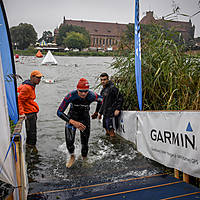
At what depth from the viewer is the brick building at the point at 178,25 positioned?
578 centimetres

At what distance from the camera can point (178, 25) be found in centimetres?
585

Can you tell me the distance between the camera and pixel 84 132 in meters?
5.12

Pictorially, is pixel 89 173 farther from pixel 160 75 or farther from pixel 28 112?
pixel 160 75

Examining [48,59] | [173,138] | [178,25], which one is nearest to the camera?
[173,138]

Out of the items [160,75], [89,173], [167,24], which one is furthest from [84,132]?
[167,24]

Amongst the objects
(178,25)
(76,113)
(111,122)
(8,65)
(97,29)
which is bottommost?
(111,122)

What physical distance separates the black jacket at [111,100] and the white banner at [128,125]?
1.19 feet

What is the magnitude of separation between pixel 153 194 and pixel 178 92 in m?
2.24

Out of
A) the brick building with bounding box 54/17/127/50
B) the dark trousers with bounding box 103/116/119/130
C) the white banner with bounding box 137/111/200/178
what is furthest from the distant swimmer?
the brick building with bounding box 54/17/127/50

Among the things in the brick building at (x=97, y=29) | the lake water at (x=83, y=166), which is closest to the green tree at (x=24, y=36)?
the brick building at (x=97, y=29)

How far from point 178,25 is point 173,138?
3.28m

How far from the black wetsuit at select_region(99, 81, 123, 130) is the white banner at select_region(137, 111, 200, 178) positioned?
4.97 ft

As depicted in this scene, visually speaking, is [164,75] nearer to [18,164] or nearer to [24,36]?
[18,164]

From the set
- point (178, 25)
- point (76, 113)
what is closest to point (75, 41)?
point (178, 25)
